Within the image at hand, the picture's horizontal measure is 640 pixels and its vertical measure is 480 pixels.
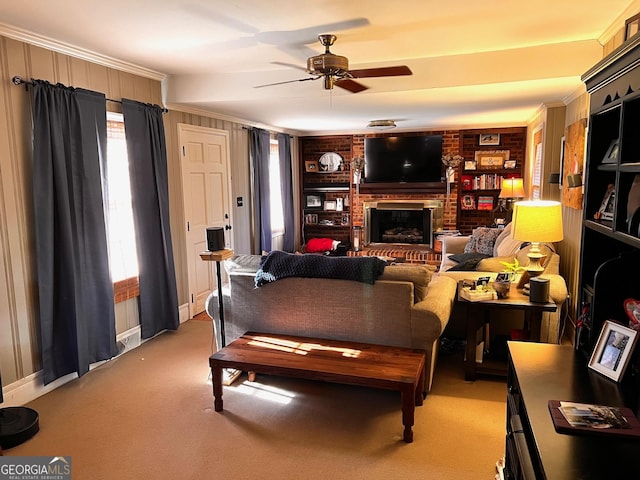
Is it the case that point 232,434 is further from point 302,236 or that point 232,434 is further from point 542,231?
point 302,236

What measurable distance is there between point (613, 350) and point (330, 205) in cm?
673

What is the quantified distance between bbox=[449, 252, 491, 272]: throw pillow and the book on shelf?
9.93 ft

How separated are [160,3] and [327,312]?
7.10 feet

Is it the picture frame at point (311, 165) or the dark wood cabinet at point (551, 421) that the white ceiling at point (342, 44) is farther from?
the picture frame at point (311, 165)

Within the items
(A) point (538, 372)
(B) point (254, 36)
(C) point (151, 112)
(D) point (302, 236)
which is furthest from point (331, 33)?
(D) point (302, 236)

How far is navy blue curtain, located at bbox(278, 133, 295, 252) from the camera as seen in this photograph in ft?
23.8

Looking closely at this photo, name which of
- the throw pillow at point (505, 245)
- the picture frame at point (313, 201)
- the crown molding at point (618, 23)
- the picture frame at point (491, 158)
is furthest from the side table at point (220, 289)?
the picture frame at point (491, 158)

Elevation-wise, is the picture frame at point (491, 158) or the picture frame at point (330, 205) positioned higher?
the picture frame at point (491, 158)

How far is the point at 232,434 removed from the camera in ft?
8.71

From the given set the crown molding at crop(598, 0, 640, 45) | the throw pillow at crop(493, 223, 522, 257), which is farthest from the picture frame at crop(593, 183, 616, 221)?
the throw pillow at crop(493, 223, 522, 257)

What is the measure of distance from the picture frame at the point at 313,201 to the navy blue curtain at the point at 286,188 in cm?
65

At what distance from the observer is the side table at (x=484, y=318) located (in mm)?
3104

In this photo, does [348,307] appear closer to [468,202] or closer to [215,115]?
[215,115]

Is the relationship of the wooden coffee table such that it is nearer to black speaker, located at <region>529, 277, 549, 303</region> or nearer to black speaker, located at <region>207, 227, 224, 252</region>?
black speaker, located at <region>207, 227, 224, 252</region>
